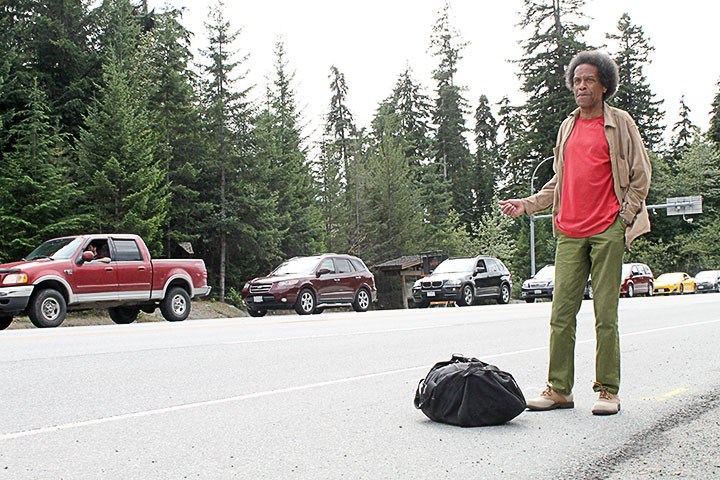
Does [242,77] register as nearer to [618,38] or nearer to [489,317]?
[489,317]

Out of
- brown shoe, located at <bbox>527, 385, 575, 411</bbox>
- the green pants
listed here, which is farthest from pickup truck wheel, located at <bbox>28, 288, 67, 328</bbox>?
the green pants

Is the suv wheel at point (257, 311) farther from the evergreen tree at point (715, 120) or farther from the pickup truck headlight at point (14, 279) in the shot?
the evergreen tree at point (715, 120)

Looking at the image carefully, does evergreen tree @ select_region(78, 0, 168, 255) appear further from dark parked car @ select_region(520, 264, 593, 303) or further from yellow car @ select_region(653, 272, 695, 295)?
yellow car @ select_region(653, 272, 695, 295)

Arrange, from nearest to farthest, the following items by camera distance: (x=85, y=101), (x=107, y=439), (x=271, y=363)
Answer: (x=107, y=439)
(x=271, y=363)
(x=85, y=101)

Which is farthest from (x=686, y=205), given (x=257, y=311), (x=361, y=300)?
(x=257, y=311)

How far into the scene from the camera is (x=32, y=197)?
24547 millimetres

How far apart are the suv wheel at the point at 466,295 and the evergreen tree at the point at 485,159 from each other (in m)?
50.8

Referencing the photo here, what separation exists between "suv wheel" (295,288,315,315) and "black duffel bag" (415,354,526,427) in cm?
1695

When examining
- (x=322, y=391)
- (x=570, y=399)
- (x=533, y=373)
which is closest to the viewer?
(x=570, y=399)

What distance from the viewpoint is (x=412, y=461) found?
13.7 ft

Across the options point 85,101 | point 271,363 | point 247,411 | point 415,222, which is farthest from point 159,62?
point 247,411

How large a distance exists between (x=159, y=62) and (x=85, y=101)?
12.6 feet

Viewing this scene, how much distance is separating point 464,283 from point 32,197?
48.3 feet

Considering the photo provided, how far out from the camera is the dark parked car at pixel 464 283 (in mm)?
28094
